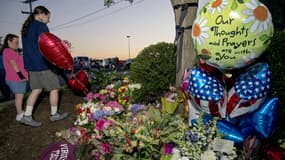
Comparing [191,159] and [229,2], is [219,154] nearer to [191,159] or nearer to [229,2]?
[191,159]

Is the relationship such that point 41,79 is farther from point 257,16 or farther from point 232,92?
point 257,16

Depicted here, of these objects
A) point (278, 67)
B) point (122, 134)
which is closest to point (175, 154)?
point (122, 134)

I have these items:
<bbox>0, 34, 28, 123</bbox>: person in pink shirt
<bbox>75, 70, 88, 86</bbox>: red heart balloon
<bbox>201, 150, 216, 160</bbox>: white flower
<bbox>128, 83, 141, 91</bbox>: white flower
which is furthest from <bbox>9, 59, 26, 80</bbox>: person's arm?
<bbox>201, 150, 216, 160</bbox>: white flower

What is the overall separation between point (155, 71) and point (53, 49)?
1.51m

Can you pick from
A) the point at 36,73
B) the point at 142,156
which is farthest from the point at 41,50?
the point at 142,156

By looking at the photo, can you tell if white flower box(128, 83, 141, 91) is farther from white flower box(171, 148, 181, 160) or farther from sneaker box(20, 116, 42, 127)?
white flower box(171, 148, 181, 160)

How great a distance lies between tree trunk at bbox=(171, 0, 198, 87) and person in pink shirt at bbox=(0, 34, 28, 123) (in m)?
2.58

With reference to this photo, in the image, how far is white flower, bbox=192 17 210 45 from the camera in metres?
2.00

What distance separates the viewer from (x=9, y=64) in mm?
4121

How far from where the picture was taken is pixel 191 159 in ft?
5.97

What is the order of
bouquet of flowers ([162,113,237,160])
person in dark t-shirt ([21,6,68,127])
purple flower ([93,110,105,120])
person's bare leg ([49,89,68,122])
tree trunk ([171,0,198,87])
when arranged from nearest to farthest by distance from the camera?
bouquet of flowers ([162,113,237,160]) → purple flower ([93,110,105,120]) → tree trunk ([171,0,198,87]) → person in dark t-shirt ([21,6,68,127]) → person's bare leg ([49,89,68,122])

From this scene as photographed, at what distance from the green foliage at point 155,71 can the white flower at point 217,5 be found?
1.90 meters

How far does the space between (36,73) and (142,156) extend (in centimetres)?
261

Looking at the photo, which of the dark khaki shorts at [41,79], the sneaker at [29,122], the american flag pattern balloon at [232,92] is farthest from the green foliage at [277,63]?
the sneaker at [29,122]
